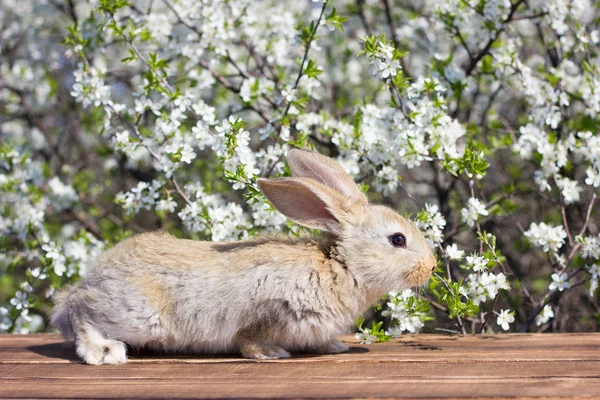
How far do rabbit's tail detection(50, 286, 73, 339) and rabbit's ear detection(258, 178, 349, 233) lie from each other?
1024 mm

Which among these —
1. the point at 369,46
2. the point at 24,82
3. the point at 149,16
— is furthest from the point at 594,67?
the point at 24,82

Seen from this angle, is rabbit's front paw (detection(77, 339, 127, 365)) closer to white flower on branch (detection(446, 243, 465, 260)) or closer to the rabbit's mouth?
the rabbit's mouth

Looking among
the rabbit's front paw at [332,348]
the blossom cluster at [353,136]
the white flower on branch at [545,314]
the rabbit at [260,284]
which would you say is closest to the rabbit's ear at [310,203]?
the rabbit at [260,284]

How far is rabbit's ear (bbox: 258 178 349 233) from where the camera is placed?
3.17 m

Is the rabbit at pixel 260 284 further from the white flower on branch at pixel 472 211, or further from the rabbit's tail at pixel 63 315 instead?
the white flower on branch at pixel 472 211

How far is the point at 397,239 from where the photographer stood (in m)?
3.24

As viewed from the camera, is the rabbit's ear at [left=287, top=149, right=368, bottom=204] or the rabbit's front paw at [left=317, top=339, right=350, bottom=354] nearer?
the rabbit's front paw at [left=317, top=339, right=350, bottom=354]

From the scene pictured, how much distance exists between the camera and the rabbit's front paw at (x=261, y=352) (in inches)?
122

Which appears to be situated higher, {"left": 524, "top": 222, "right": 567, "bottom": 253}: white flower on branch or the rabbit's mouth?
{"left": 524, "top": 222, "right": 567, "bottom": 253}: white flower on branch

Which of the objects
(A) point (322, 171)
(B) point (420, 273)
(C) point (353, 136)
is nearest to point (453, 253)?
(B) point (420, 273)

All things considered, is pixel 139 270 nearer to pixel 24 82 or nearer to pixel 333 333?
pixel 333 333

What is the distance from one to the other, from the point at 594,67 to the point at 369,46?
1.57 metres

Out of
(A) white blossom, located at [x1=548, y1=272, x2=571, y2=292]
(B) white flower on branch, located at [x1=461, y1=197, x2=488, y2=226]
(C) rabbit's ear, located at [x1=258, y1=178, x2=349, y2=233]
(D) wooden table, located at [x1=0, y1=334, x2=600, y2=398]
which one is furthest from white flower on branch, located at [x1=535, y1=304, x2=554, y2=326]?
(C) rabbit's ear, located at [x1=258, y1=178, x2=349, y2=233]

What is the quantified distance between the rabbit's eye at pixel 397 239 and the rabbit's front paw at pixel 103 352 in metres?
1.20
